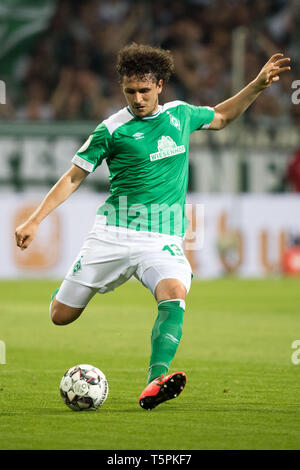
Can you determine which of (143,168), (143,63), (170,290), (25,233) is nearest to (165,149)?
(143,168)

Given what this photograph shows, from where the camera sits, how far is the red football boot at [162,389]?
224 inches

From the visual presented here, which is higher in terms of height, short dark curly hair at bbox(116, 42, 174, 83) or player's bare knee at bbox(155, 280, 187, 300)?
short dark curly hair at bbox(116, 42, 174, 83)

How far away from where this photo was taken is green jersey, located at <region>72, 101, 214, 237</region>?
254 inches

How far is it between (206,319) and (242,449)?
8.35 m

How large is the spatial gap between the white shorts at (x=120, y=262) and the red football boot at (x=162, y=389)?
0.74 metres

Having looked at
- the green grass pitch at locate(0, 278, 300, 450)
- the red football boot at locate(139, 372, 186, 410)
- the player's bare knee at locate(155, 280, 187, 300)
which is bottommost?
the green grass pitch at locate(0, 278, 300, 450)

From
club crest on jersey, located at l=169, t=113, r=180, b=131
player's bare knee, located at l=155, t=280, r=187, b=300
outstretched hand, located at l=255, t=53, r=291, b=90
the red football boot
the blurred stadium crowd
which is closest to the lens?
the red football boot

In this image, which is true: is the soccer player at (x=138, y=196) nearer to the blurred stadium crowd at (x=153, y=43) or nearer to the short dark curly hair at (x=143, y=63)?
the short dark curly hair at (x=143, y=63)

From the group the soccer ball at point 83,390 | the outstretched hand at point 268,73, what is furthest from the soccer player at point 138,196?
the outstretched hand at point 268,73

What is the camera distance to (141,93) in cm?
638

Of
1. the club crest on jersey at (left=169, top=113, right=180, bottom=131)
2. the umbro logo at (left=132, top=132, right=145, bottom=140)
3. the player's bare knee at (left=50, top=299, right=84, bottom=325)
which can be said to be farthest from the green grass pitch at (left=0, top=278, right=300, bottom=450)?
the club crest on jersey at (left=169, top=113, right=180, bottom=131)

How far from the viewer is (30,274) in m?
20.6

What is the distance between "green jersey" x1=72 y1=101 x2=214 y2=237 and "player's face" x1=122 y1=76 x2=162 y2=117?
0.10 meters

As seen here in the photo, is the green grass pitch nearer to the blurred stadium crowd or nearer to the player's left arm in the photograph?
the player's left arm
